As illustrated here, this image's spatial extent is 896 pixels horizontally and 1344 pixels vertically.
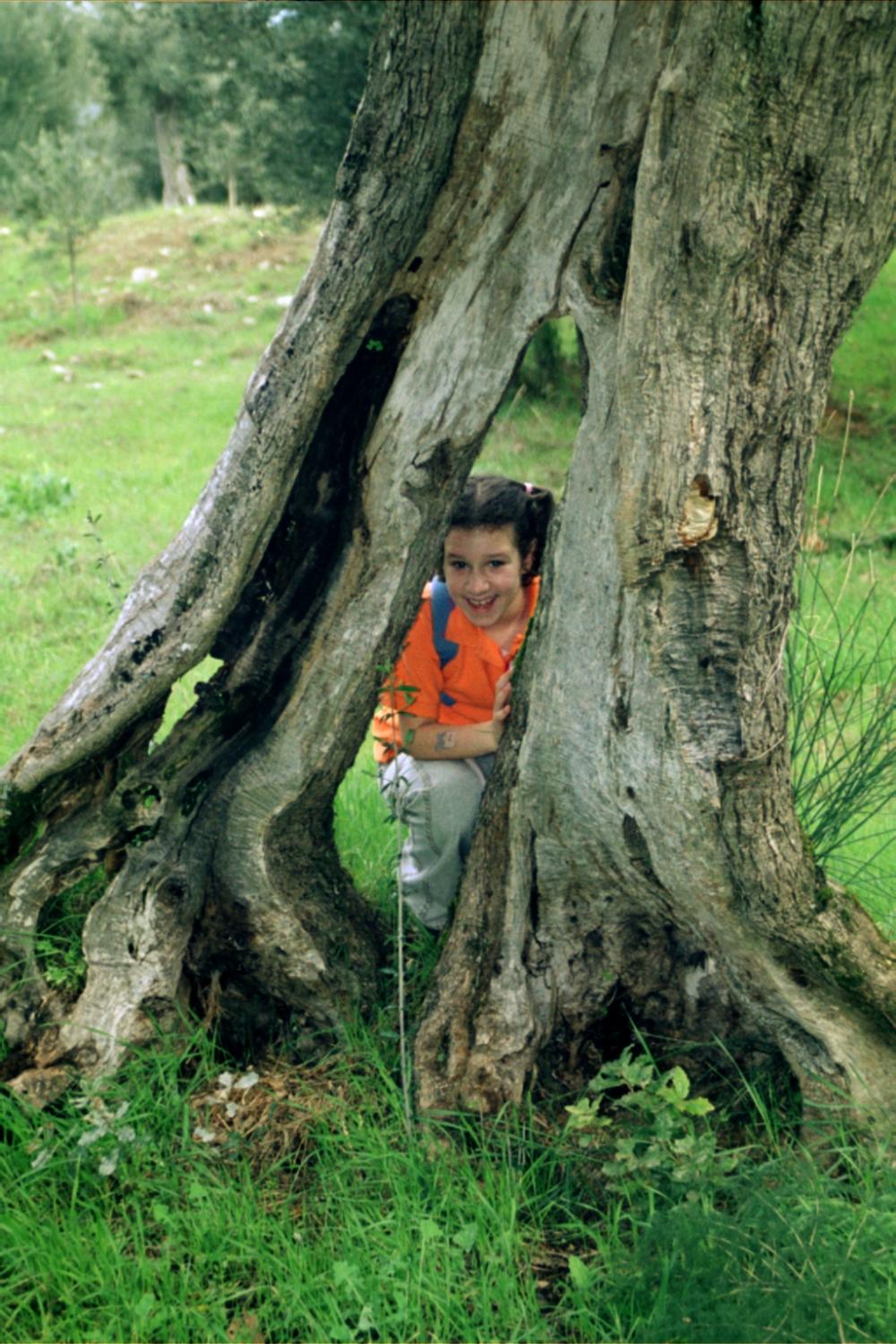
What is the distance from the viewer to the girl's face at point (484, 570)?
3.41m

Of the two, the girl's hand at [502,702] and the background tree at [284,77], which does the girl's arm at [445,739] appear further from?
the background tree at [284,77]

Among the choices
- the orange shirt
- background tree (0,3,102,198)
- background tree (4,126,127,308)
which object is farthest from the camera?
background tree (0,3,102,198)

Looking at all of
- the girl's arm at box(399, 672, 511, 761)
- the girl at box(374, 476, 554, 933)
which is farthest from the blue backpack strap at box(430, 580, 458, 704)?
the girl's arm at box(399, 672, 511, 761)

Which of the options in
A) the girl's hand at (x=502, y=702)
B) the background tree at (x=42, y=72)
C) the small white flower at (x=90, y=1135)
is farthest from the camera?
the background tree at (x=42, y=72)

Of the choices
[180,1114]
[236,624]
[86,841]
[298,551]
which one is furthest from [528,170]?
[180,1114]

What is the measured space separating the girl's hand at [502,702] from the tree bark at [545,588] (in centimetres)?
25

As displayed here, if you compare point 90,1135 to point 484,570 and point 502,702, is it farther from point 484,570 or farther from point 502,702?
point 484,570

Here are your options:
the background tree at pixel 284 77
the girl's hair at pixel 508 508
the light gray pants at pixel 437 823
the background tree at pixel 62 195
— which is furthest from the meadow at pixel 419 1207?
the background tree at pixel 62 195

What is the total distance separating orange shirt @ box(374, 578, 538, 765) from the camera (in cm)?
353

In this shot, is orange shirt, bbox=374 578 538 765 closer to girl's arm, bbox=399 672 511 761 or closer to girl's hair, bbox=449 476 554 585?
girl's arm, bbox=399 672 511 761

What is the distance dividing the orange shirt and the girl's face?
0.06 meters

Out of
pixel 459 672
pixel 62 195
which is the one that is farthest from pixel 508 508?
pixel 62 195

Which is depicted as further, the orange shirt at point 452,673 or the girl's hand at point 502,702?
the orange shirt at point 452,673

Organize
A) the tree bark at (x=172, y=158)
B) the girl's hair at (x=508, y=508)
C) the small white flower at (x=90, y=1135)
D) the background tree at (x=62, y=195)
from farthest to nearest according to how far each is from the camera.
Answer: the tree bark at (x=172, y=158), the background tree at (x=62, y=195), the girl's hair at (x=508, y=508), the small white flower at (x=90, y=1135)
